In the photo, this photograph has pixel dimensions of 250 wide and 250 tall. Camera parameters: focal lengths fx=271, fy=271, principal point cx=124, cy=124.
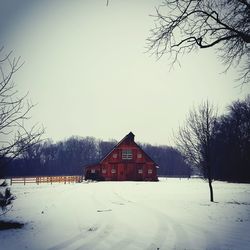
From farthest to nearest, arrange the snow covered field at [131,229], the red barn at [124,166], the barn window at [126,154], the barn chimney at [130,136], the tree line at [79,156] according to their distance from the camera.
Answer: the tree line at [79,156], the barn chimney at [130,136], the barn window at [126,154], the red barn at [124,166], the snow covered field at [131,229]

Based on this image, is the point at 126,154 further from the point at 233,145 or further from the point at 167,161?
the point at 167,161

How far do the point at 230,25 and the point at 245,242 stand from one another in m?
6.24

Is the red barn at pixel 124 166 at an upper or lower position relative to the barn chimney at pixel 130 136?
lower

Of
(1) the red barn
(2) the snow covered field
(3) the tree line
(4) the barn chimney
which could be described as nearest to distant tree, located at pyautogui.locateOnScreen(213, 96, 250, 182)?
(1) the red barn

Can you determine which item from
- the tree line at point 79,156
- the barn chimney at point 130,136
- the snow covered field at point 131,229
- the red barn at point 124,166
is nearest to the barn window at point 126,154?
the red barn at point 124,166

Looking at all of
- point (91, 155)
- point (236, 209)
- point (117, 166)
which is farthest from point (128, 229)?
point (91, 155)

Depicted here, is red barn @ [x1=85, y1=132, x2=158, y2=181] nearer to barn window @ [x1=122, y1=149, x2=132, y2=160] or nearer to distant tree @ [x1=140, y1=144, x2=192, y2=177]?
barn window @ [x1=122, y1=149, x2=132, y2=160]

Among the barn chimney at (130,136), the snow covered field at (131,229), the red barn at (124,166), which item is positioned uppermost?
the barn chimney at (130,136)

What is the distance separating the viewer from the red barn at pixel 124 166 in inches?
1922

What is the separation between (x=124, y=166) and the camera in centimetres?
4922

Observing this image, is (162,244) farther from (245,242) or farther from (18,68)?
(18,68)

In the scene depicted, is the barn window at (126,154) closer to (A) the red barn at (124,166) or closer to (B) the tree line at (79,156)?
(A) the red barn at (124,166)

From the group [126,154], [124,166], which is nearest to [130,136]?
[126,154]

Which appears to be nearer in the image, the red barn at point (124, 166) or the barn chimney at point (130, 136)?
the red barn at point (124, 166)
